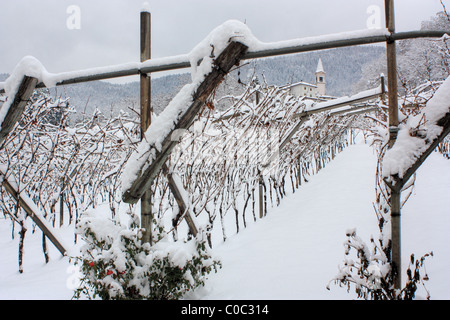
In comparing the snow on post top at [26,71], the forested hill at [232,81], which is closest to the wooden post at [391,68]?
the forested hill at [232,81]

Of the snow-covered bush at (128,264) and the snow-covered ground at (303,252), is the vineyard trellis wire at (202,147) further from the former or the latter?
the snow-covered bush at (128,264)

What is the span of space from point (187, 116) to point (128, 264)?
1.09 metres

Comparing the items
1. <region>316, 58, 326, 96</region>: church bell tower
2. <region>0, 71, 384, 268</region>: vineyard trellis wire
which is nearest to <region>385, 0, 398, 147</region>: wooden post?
<region>0, 71, 384, 268</region>: vineyard trellis wire

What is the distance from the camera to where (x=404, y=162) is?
1.65m

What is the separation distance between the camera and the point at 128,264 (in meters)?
1.90

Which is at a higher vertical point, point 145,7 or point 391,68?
point 145,7

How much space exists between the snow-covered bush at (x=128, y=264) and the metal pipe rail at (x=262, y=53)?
1.11 metres

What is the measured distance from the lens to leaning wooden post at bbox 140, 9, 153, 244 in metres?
2.08

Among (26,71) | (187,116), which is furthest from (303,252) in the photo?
(26,71)

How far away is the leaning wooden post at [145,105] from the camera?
2080 mm

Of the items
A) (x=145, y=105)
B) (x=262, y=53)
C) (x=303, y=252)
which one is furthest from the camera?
(x=303, y=252)

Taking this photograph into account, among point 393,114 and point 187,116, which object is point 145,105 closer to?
point 187,116
